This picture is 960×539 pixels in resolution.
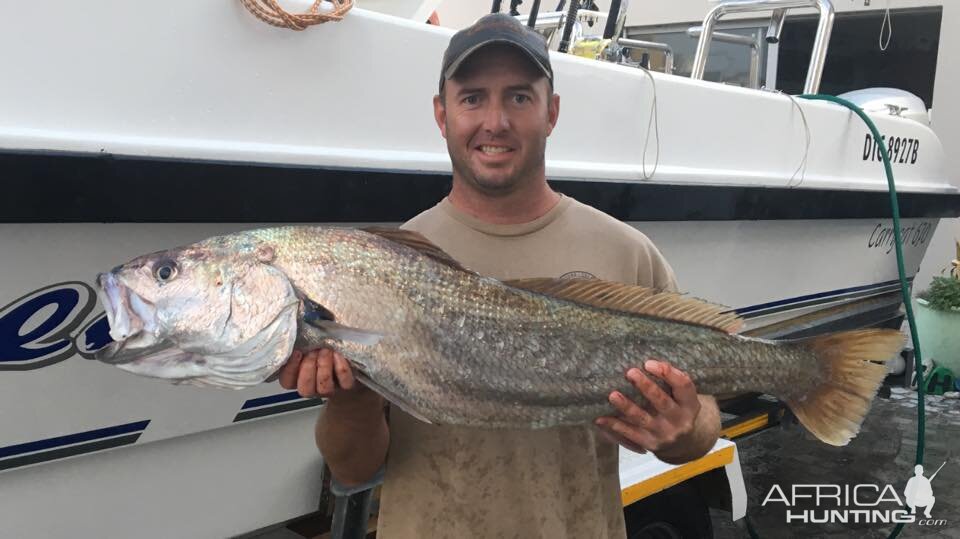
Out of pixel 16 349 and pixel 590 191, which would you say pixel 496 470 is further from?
pixel 590 191

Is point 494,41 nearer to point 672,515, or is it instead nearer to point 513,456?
point 513,456

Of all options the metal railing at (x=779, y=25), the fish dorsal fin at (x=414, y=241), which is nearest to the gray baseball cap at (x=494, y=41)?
the fish dorsal fin at (x=414, y=241)

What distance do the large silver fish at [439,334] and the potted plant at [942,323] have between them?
6096mm

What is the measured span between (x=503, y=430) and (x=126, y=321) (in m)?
0.86

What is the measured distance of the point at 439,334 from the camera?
1.62 m

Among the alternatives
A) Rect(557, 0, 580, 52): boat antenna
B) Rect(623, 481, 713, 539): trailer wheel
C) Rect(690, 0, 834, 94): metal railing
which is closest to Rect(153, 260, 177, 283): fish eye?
Rect(623, 481, 713, 539): trailer wheel

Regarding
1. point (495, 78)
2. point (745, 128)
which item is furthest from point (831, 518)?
point (495, 78)

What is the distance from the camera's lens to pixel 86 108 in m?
2.05

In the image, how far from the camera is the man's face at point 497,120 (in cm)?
178

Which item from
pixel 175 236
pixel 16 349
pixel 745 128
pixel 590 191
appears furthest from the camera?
pixel 745 128

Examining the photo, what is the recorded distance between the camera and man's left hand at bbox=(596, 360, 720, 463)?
1.66 meters

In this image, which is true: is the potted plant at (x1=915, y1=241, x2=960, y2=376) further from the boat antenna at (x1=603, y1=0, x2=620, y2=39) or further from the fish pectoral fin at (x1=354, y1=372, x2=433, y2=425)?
the fish pectoral fin at (x1=354, y1=372, x2=433, y2=425)

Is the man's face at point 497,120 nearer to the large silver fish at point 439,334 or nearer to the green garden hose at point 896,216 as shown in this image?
the large silver fish at point 439,334

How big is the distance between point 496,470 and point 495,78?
0.92m
